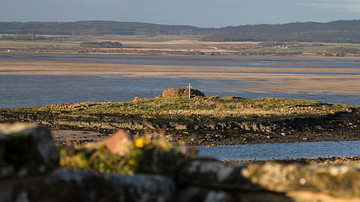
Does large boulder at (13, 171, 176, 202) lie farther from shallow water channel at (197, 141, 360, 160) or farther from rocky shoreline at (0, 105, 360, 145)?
rocky shoreline at (0, 105, 360, 145)

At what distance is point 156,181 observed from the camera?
6.38 meters

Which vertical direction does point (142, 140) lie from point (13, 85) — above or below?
above

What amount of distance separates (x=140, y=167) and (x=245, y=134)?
36927mm

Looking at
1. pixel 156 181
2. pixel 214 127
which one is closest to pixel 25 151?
pixel 156 181

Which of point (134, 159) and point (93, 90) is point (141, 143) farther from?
point (93, 90)

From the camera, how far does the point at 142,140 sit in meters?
7.00

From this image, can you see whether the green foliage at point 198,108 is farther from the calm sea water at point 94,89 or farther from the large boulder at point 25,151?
the large boulder at point 25,151

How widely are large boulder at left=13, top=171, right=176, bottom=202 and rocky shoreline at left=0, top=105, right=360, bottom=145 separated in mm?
33304

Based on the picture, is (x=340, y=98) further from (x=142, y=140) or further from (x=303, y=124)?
(x=142, y=140)

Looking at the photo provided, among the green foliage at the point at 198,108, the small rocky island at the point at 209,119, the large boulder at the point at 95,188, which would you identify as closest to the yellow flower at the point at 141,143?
the large boulder at the point at 95,188

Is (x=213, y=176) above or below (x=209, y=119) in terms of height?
above

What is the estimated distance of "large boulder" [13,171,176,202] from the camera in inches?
219

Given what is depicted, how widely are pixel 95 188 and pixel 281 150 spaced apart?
32.6 meters

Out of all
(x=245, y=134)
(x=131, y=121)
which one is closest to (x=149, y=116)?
(x=131, y=121)
